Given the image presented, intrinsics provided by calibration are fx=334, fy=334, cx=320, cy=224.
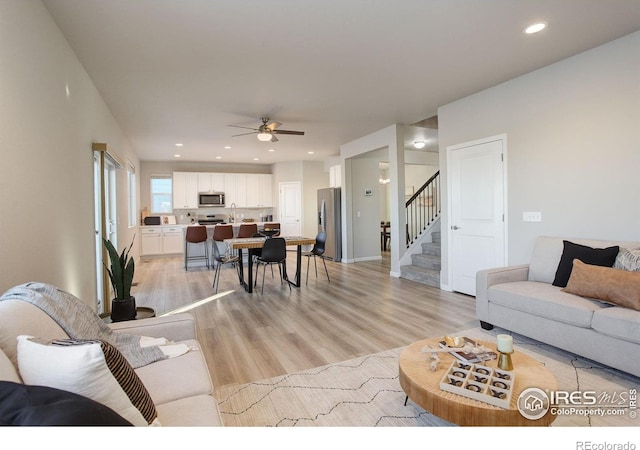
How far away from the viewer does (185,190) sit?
9.40 m

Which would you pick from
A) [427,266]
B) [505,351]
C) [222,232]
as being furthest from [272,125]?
[505,351]

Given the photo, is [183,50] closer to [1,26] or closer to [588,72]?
[1,26]

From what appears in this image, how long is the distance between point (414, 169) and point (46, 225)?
9671 millimetres

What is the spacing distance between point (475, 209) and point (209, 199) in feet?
24.2

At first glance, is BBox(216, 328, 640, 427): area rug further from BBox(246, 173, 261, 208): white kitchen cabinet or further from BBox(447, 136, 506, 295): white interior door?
BBox(246, 173, 261, 208): white kitchen cabinet

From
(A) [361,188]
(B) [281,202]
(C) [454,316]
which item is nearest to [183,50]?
(C) [454,316]

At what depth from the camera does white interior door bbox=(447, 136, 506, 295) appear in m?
4.11

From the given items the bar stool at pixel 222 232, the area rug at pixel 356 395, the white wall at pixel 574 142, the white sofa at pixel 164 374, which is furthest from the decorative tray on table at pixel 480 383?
the bar stool at pixel 222 232

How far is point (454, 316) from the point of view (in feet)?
12.1

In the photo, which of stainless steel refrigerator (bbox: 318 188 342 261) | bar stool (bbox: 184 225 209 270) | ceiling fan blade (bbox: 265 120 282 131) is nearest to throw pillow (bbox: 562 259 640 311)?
ceiling fan blade (bbox: 265 120 282 131)

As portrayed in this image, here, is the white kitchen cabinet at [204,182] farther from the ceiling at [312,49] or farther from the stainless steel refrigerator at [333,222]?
the ceiling at [312,49]

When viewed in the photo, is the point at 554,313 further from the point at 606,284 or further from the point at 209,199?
the point at 209,199

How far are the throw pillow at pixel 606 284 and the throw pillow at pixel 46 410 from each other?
3.04 m

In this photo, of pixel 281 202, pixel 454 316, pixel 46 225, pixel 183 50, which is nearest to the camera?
pixel 46 225
